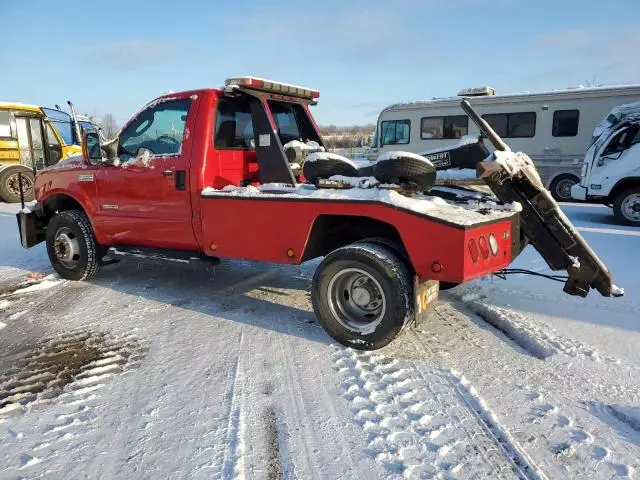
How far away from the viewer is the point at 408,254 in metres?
3.74

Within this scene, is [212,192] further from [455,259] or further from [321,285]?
[455,259]

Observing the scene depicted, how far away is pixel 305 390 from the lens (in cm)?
333

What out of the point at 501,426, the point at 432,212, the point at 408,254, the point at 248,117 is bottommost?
the point at 501,426

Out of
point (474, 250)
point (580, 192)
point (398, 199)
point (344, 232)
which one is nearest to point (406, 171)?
point (398, 199)

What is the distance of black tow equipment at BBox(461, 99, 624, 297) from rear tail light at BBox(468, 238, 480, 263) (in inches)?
29.1

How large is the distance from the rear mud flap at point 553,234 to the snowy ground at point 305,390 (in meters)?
0.44

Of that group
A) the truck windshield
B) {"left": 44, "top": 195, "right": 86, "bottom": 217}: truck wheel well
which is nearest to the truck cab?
{"left": 44, "top": 195, "right": 86, "bottom": 217}: truck wheel well

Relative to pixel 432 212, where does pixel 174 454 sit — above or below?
below

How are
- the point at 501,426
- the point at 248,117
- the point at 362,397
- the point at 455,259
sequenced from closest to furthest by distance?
the point at 501,426, the point at 362,397, the point at 455,259, the point at 248,117

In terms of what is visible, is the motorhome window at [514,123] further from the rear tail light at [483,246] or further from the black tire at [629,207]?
the rear tail light at [483,246]

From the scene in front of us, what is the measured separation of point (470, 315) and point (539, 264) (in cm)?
227

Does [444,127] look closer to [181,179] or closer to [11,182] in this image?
[181,179]

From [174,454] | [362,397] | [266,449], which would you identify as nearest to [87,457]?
[174,454]

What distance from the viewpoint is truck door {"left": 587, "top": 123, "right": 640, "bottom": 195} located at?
1033cm
